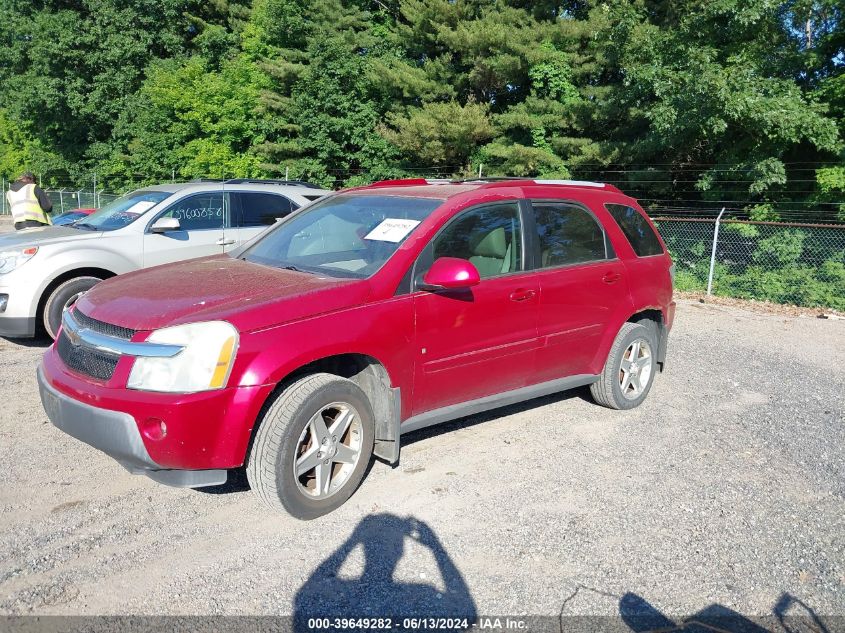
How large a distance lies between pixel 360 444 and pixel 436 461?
0.86 metres

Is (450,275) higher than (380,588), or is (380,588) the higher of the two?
(450,275)

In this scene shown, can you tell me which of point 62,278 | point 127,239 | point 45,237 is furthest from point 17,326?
point 127,239

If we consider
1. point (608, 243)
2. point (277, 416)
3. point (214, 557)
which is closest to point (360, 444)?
point (277, 416)

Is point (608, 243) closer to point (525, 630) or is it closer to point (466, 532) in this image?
point (466, 532)

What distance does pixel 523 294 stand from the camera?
185 inches

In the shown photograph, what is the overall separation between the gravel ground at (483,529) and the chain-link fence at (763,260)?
7.18 meters

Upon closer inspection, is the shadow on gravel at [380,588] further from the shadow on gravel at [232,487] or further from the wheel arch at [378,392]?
the shadow on gravel at [232,487]

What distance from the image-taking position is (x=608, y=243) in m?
5.49

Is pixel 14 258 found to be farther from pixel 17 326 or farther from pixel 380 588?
pixel 380 588

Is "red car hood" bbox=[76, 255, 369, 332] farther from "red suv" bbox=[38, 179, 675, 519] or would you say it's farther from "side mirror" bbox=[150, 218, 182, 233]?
"side mirror" bbox=[150, 218, 182, 233]

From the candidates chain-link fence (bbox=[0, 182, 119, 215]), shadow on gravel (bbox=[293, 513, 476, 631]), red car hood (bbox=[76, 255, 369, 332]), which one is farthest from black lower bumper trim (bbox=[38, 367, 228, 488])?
chain-link fence (bbox=[0, 182, 119, 215])

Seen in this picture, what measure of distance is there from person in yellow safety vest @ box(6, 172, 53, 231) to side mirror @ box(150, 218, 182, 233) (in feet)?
13.6

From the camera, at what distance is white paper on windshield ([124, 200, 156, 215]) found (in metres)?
8.05

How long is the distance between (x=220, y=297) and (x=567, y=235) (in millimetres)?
2674
